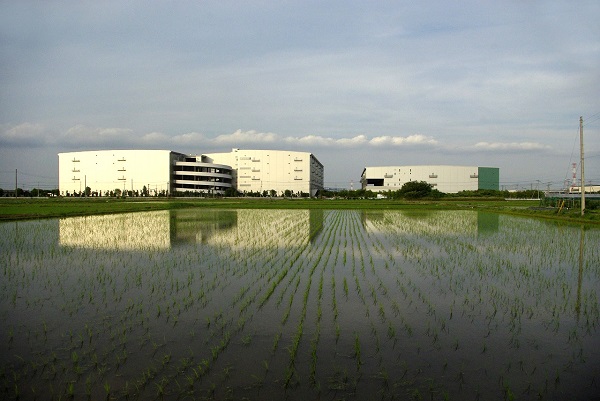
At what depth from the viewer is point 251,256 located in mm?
10305

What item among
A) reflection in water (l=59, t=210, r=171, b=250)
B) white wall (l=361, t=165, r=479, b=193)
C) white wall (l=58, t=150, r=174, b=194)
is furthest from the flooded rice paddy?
white wall (l=361, t=165, r=479, b=193)

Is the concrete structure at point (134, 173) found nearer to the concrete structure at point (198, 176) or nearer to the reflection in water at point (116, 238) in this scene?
the concrete structure at point (198, 176)

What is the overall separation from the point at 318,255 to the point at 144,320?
5894 mm

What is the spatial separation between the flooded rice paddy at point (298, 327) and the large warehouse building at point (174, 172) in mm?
60947

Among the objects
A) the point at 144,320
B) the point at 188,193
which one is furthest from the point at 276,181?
the point at 144,320

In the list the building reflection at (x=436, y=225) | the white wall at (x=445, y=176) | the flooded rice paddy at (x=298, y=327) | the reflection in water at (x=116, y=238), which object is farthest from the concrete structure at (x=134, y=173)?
the flooded rice paddy at (x=298, y=327)

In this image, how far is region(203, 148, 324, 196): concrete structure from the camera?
7838 cm

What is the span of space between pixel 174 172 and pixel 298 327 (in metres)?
68.7

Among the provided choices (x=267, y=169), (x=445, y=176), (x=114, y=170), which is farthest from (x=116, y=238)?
(x=445, y=176)

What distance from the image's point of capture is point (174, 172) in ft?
232

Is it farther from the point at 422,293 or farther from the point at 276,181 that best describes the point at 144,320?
the point at 276,181

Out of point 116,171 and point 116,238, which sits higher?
point 116,171

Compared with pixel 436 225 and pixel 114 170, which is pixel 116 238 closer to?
pixel 436 225

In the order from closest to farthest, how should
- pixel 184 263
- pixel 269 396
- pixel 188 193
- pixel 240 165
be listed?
pixel 269 396
pixel 184 263
pixel 188 193
pixel 240 165
